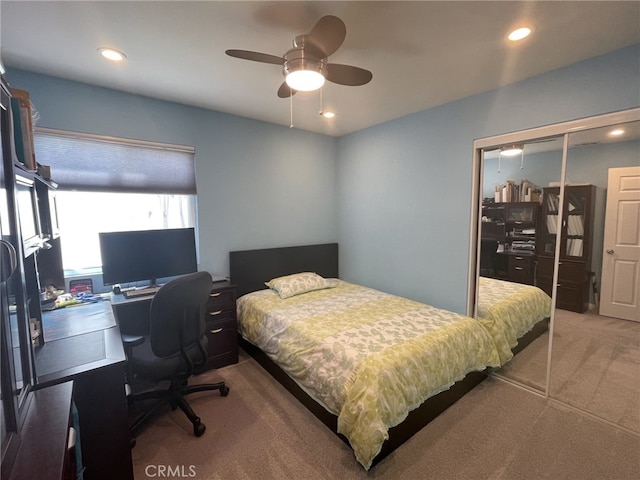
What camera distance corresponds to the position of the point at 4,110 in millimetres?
966

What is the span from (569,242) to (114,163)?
3.89 metres

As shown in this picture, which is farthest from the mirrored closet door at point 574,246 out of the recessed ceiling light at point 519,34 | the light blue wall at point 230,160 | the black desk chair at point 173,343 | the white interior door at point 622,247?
the black desk chair at point 173,343

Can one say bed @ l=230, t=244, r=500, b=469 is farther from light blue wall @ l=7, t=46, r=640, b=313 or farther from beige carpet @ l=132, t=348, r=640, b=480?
light blue wall @ l=7, t=46, r=640, b=313

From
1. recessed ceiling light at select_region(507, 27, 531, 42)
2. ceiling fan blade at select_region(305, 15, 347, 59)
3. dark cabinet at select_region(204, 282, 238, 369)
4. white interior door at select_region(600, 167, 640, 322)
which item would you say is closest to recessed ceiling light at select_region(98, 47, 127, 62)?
ceiling fan blade at select_region(305, 15, 347, 59)

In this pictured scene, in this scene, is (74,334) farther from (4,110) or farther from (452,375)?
(452,375)

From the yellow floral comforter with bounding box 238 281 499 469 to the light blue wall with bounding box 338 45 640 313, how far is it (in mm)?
541

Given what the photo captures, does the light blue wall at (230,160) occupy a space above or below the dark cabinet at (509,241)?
above

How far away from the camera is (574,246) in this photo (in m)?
2.25

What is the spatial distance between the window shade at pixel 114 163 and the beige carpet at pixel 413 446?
Result: 1.99 meters

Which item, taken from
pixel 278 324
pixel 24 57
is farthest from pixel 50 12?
pixel 278 324

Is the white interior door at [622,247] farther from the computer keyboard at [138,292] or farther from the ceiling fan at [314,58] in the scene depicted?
the computer keyboard at [138,292]

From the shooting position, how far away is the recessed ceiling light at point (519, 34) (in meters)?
1.65

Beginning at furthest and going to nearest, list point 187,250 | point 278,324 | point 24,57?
point 187,250 → point 278,324 → point 24,57

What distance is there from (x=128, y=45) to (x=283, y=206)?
2133mm
